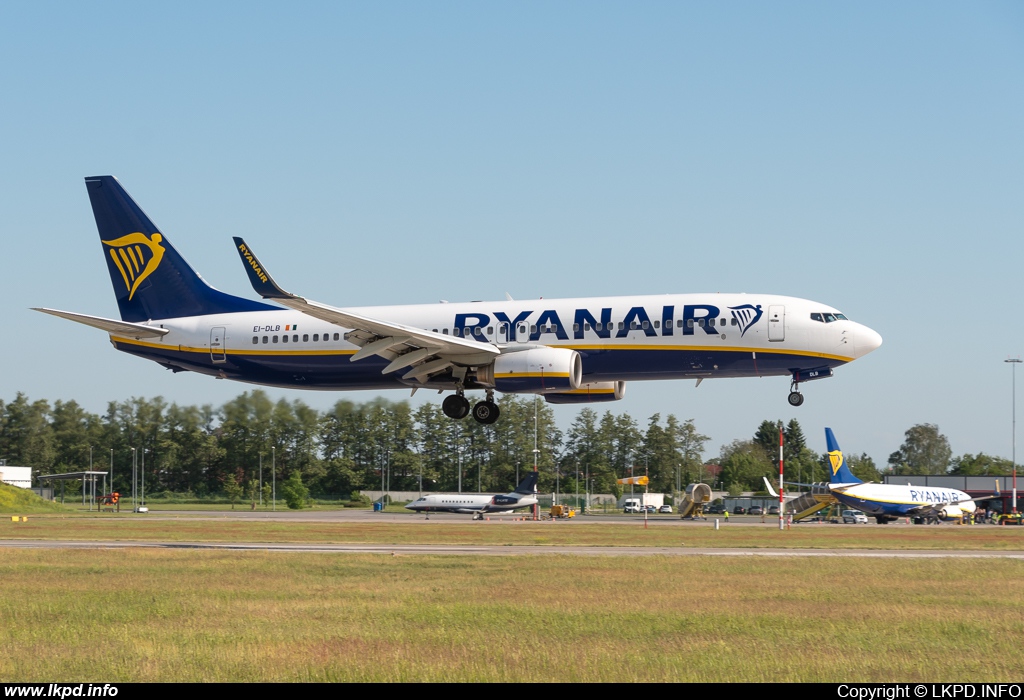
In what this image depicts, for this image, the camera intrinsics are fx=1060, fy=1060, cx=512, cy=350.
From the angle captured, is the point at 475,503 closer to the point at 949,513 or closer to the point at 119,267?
the point at 949,513

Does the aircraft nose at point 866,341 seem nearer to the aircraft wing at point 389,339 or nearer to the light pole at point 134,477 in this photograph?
the aircraft wing at point 389,339

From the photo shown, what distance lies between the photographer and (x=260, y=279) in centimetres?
3625

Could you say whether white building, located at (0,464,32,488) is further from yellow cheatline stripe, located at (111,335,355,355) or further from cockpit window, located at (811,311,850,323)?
cockpit window, located at (811,311,850,323)

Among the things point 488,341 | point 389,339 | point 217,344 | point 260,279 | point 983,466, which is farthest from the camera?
point 983,466

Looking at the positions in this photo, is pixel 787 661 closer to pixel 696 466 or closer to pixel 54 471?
pixel 54 471

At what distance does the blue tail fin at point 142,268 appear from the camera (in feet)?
156

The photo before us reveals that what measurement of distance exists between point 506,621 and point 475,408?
23.6 m

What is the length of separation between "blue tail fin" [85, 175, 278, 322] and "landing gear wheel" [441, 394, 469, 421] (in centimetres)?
1008

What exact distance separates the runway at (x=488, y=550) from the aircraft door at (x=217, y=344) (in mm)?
8770

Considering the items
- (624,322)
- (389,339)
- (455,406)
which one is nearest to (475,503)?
(455,406)

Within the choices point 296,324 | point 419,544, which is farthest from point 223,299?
point 419,544

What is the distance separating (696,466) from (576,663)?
141257mm

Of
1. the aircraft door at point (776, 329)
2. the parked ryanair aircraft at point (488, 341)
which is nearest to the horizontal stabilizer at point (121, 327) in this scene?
the parked ryanair aircraft at point (488, 341)

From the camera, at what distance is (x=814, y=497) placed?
91312mm
